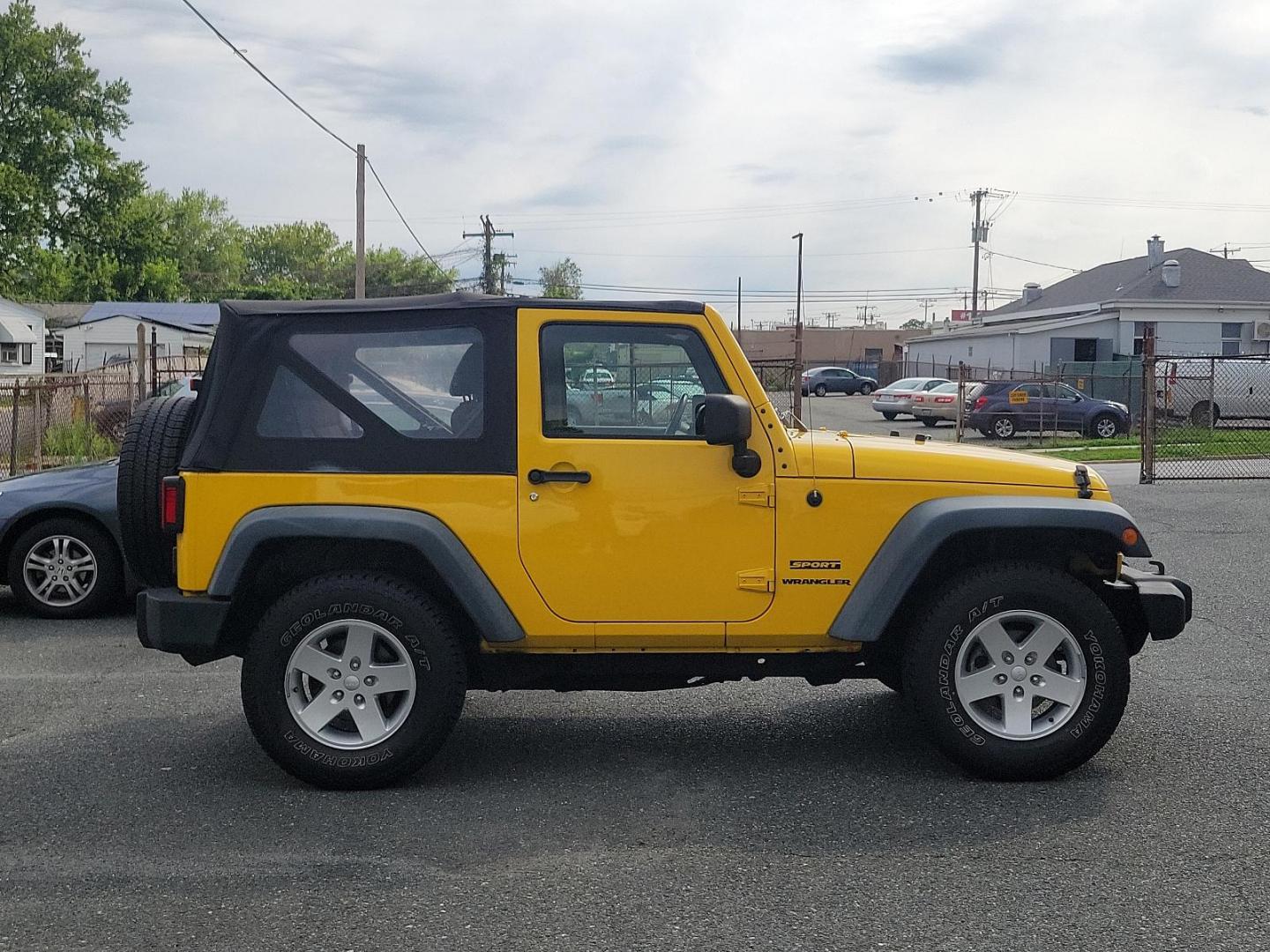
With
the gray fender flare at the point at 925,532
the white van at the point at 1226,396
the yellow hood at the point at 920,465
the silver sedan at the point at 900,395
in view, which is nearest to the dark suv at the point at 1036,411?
the white van at the point at 1226,396

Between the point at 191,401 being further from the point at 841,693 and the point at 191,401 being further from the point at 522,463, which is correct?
the point at 841,693

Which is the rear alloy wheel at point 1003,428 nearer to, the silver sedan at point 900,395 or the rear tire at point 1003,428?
the rear tire at point 1003,428

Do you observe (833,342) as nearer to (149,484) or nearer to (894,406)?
(894,406)

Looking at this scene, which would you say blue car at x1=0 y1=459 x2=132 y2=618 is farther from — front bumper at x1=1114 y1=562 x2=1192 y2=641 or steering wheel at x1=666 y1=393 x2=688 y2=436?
front bumper at x1=1114 y1=562 x2=1192 y2=641

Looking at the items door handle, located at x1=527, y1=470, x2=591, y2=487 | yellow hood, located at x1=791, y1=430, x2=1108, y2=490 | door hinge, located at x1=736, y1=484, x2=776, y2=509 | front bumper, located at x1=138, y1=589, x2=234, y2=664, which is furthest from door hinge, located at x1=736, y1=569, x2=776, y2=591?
front bumper, located at x1=138, y1=589, x2=234, y2=664

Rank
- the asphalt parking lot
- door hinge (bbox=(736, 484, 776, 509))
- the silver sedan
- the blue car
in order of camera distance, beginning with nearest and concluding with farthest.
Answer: the asphalt parking lot, door hinge (bbox=(736, 484, 776, 509)), the blue car, the silver sedan

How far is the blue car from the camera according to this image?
8617mm

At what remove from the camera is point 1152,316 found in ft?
145

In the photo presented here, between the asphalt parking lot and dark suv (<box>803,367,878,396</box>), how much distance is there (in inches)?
2146

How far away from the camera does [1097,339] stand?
4569 cm

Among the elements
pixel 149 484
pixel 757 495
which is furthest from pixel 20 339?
pixel 757 495

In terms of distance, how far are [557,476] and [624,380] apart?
0.48 meters

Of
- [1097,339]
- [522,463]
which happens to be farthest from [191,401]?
[1097,339]

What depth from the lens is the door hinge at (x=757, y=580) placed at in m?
5.18
